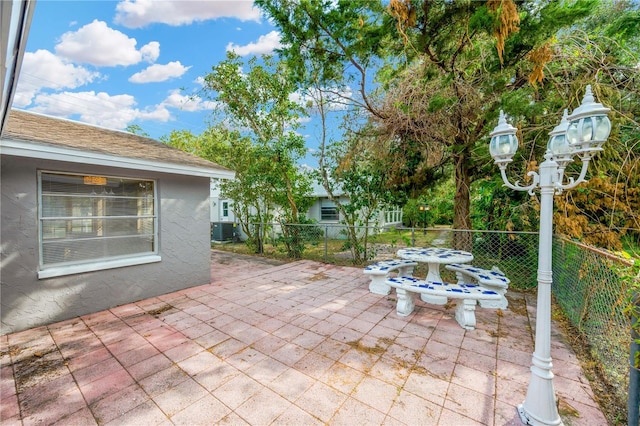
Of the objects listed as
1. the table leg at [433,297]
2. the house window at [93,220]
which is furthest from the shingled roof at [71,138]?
the table leg at [433,297]

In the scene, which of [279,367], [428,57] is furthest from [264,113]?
[279,367]

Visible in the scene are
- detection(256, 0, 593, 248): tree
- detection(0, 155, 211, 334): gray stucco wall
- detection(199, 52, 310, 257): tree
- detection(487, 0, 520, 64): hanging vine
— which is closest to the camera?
detection(487, 0, 520, 64): hanging vine

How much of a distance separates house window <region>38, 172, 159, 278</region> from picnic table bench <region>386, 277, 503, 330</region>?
14.5 feet

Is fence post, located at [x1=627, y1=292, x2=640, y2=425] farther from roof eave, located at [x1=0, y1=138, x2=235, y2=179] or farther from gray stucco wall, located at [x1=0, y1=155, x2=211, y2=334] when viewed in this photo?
gray stucco wall, located at [x1=0, y1=155, x2=211, y2=334]

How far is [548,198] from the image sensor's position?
2035 mm

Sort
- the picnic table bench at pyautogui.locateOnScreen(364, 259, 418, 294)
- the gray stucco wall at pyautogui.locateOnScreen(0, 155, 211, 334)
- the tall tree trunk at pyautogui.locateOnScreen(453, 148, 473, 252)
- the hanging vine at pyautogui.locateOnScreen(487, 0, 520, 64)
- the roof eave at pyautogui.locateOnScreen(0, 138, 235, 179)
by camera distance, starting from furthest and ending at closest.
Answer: the tall tree trunk at pyautogui.locateOnScreen(453, 148, 473, 252) → the picnic table bench at pyautogui.locateOnScreen(364, 259, 418, 294) → the gray stucco wall at pyautogui.locateOnScreen(0, 155, 211, 334) → the roof eave at pyautogui.locateOnScreen(0, 138, 235, 179) → the hanging vine at pyautogui.locateOnScreen(487, 0, 520, 64)

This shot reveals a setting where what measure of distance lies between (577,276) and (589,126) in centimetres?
296

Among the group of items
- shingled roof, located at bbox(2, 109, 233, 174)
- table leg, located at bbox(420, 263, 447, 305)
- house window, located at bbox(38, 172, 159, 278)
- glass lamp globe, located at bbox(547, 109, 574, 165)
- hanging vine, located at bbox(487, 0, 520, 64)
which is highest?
hanging vine, located at bbox(487, 0, 520, 64)

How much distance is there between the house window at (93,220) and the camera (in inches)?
147

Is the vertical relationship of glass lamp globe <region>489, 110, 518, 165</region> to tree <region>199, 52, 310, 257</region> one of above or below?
below

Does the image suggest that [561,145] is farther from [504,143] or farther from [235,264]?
[235,264]

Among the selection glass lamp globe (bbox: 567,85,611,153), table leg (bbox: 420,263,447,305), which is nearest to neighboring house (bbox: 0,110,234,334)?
table leg (bbox: 420,263,447,305)

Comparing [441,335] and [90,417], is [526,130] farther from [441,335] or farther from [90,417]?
[90,417]

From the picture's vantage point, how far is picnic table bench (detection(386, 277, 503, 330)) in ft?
11.2
